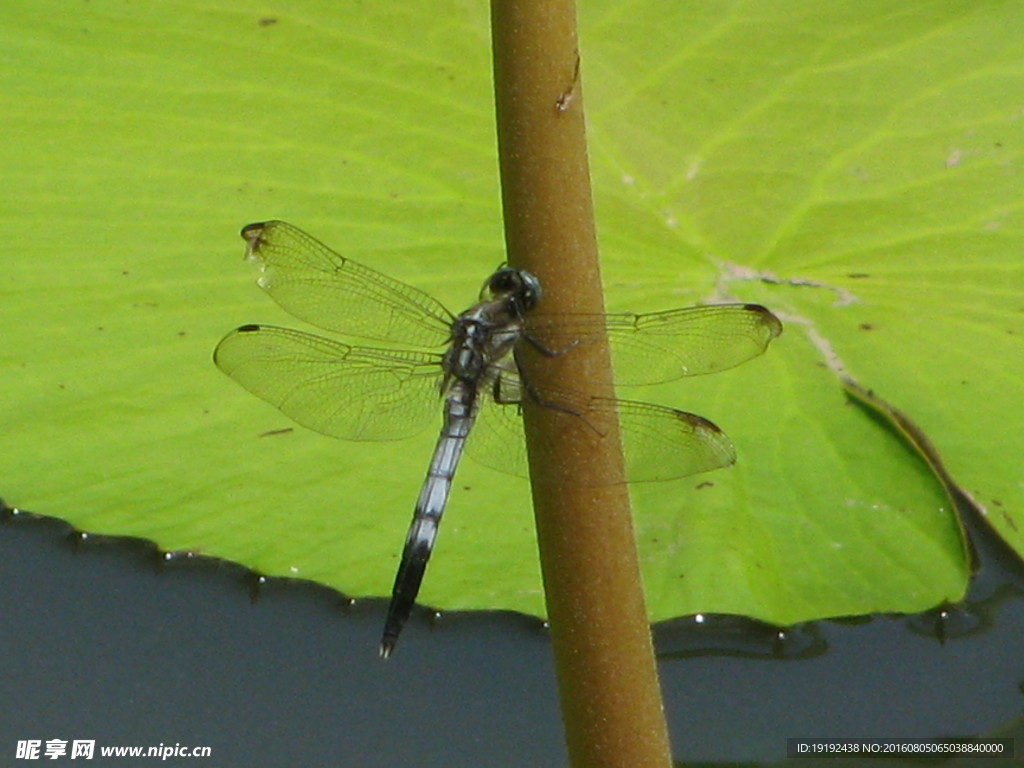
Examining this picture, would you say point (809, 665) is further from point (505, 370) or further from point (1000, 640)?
point (505, 370)

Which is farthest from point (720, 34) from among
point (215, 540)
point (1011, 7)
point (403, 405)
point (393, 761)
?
point (393, 761)

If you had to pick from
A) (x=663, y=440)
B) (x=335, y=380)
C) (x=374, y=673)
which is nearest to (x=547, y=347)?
(x=663, y=440)

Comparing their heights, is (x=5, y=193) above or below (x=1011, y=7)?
below

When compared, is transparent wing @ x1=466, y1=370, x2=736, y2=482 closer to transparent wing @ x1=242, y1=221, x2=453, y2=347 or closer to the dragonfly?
the dragonfly

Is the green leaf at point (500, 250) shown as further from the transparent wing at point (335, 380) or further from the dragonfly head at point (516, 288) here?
the dragonfly head at point (516, 288)

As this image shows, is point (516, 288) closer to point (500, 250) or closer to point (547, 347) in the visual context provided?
point (547, 347)

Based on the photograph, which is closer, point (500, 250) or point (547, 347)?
point (547, 347)
